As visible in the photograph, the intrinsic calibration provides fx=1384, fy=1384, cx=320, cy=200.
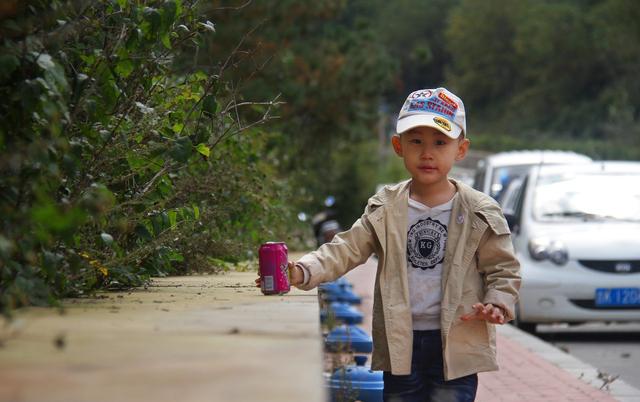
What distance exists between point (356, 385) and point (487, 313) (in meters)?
1.54

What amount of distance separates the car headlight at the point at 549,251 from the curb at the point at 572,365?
67 centimetres

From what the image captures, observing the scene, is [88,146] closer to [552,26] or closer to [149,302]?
[149,302]

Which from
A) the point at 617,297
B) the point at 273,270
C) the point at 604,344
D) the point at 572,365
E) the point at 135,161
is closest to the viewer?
the point at 273,270

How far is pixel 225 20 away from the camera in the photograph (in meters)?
18.5

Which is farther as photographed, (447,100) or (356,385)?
(356,385)

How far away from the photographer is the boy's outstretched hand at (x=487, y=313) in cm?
474

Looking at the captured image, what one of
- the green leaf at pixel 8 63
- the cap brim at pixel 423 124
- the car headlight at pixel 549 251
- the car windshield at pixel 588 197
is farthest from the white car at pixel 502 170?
the green leaf at pixel 8 63

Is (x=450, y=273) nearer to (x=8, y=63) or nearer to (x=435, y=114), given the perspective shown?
(x=435, y=114)

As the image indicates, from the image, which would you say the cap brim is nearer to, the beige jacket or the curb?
the beige jacket

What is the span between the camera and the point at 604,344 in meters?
11.8

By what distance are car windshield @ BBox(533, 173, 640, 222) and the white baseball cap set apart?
7799mm

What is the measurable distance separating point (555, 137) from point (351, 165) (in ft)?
184

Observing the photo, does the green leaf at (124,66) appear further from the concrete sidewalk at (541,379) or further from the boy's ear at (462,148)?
the concrete sidewalk at (541,379)

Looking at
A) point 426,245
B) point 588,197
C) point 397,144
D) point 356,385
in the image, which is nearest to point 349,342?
point 356,385
